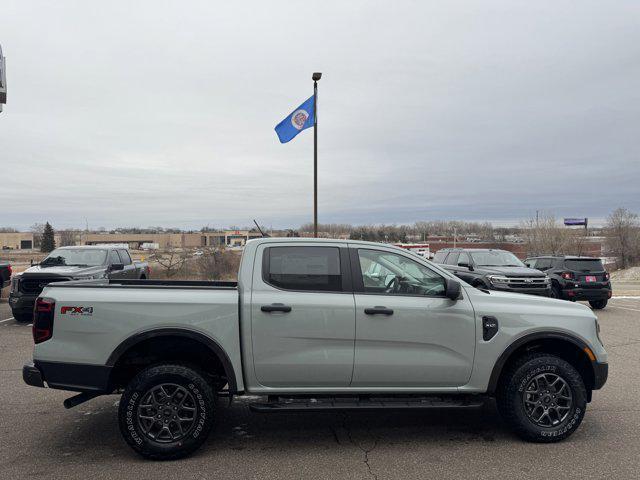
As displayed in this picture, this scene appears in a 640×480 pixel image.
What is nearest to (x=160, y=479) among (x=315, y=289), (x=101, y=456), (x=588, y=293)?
(x=101, y=456)

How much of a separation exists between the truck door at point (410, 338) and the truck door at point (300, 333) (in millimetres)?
129

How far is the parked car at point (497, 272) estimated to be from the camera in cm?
1291

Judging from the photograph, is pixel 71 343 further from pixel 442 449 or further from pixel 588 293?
pixel 588 293

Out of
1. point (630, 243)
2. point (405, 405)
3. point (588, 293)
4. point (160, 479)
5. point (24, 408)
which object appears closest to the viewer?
point (160, 479)

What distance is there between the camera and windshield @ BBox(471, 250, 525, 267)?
568 inches

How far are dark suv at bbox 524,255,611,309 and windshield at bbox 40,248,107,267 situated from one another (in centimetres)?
1249

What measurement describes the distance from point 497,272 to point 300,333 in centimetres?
1005

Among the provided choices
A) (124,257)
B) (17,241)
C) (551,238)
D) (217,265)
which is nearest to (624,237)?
(551,238)

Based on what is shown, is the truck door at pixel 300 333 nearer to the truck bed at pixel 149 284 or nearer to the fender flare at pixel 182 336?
the fender flare at pixel 182 336

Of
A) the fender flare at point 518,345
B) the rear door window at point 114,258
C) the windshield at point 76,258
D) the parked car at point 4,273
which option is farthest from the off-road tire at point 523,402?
the parked car at point 4,273

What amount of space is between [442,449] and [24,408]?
4.47m

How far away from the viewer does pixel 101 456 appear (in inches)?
169

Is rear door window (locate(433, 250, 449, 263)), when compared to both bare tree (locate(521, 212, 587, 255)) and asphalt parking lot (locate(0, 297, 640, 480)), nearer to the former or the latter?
asphalt parking lot (locate(0, 297, 640, 480))

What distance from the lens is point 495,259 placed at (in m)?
14.7
